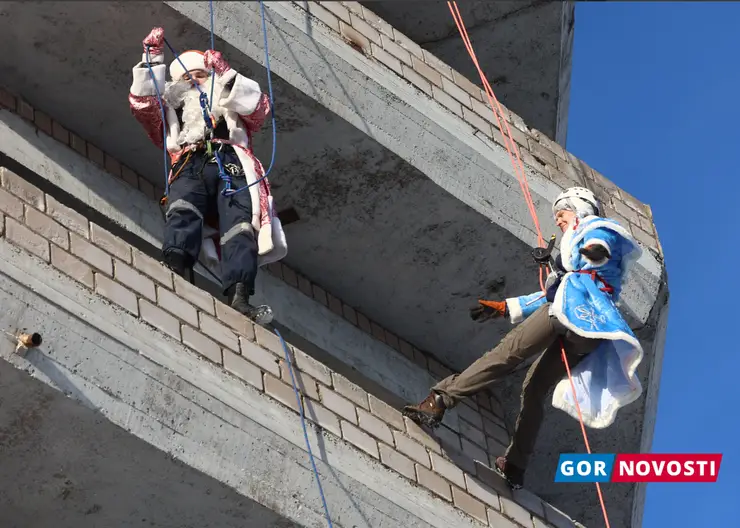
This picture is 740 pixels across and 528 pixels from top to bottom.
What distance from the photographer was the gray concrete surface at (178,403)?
20.8 ft

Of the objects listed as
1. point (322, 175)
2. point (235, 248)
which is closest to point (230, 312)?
point (235, 248)

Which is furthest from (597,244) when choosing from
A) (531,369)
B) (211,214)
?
(211,214)

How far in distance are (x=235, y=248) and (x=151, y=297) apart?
0.93 m

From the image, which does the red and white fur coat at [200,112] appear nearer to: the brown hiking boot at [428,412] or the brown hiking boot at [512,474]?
the brown hiking boot at [428,412]

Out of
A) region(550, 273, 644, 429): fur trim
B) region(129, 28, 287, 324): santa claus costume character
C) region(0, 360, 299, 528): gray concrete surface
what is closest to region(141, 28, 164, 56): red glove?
region(129, 28, 287, 324): santa claus costume character

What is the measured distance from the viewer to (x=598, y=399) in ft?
25.6

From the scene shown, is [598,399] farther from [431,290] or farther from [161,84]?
[161,84]

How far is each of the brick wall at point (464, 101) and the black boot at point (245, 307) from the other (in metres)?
1.87

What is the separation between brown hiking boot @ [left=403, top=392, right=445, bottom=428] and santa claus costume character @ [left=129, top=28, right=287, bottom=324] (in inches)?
36.9

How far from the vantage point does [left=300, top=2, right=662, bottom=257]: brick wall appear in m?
9.09

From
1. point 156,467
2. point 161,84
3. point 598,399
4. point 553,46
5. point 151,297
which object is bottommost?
point 156,467

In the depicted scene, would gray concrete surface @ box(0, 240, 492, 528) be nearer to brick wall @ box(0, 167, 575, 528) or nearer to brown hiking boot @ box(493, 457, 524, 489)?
brick wall @ box(0, 167, 575, 528)

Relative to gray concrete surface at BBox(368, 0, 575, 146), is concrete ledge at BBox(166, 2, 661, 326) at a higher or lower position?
lower

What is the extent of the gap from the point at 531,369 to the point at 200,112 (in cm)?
209
